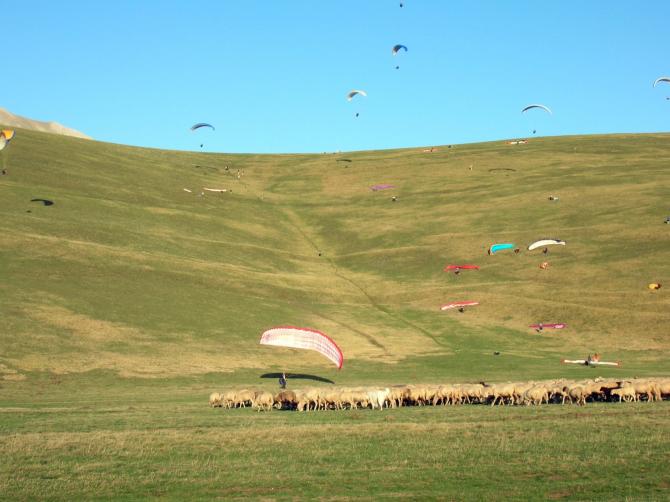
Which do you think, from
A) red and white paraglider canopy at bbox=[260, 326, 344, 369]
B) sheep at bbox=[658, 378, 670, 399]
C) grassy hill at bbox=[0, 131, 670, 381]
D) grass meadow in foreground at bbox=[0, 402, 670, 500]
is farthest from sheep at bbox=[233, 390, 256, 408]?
sheep at bbox=[658, 378, 670, 399]

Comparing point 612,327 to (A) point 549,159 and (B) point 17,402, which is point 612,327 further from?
(A) point 549,159

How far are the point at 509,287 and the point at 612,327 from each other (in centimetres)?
1276

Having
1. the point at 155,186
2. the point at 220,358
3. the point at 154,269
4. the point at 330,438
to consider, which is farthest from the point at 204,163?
the point at 330,438

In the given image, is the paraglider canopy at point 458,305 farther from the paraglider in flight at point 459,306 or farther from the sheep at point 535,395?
the sheep at point 535,395

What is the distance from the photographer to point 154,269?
71.1m

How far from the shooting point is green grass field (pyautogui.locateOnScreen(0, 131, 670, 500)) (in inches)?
869

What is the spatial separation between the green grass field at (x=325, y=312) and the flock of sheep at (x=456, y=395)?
2.16 metres

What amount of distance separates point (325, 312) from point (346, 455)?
44.0 m

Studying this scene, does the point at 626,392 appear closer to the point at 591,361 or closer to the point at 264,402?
the point at 264,402

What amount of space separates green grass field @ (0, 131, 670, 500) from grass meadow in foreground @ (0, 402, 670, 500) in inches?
4.5

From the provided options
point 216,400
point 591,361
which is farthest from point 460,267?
point 216,400

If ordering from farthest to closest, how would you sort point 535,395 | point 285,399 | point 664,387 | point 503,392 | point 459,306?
point 459,306 < point 285,399 < point 503,392 < point 664,387 < point 535,395

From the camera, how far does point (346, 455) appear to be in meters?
23.6

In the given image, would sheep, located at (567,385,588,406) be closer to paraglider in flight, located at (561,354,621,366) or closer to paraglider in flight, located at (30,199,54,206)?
paraglider in flight, located at (561,354,621,366)
